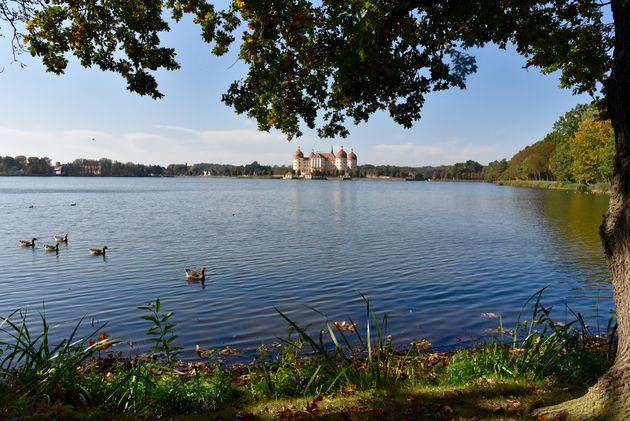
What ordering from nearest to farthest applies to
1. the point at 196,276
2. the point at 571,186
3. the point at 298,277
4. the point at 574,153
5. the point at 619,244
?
the point at 619,244
the point at 196,276
the point at 298,277
the point at 574,153
the point at 571,186

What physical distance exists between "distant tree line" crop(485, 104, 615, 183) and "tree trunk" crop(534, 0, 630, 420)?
3005cm

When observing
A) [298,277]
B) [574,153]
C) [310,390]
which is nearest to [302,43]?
[310,390]

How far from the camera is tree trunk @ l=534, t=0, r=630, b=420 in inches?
190

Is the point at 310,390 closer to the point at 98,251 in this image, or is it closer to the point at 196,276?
the point at 196,276

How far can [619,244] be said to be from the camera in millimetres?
5039

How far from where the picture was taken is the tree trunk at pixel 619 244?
4.82m

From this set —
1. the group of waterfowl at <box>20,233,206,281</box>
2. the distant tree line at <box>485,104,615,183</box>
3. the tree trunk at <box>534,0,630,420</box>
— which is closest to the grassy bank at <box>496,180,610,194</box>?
the distant tree line at <box>485,104,615,183</box>

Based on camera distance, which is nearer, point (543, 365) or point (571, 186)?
point (543, 365)

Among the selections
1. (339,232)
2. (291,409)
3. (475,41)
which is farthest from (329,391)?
(339,232)

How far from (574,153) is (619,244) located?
90221mm

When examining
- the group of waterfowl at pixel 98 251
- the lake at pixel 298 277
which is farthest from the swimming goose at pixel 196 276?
the lake at pixel 298 277

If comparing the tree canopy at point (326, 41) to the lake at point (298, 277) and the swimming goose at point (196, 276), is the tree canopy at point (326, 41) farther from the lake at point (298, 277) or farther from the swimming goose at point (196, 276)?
the swimming goose at point (196, 276)

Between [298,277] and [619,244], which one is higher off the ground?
[619,244]

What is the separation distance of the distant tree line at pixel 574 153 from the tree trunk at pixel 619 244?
30.0 meters
